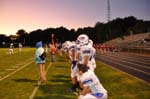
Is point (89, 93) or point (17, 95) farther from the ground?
point (89, 93)

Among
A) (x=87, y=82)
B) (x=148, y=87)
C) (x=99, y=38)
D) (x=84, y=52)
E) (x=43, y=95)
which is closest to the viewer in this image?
(x=87, y=82)

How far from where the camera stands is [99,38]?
637ft

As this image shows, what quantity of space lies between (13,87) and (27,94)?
2.51m

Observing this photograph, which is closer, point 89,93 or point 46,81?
point 89,93

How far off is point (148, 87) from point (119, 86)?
1.41 metres

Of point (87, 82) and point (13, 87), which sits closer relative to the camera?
point (87, 82)

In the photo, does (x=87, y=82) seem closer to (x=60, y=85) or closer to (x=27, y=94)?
(x=27, y=94)

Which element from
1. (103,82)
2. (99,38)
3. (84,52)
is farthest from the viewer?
(99,38)

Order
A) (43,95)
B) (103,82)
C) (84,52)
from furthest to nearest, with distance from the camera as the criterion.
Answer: (103,82)
(43,95)
(84,52)

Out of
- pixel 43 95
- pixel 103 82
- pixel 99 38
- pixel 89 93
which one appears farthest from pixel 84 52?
pixel 99 38

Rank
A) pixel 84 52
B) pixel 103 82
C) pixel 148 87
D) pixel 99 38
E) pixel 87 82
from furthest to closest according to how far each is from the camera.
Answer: pixel 99 38, pixel 103 82, pixel 148 87, pixel 84 52, pixel 87 82

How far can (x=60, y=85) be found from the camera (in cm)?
1861

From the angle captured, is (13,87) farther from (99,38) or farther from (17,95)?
(99,38)

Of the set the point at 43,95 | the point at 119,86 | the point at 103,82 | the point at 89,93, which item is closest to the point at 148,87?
the point at 119,86
